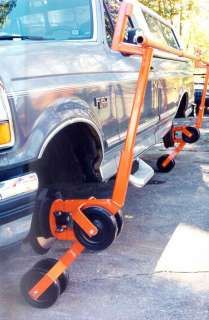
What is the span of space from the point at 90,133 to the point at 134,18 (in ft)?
5.99

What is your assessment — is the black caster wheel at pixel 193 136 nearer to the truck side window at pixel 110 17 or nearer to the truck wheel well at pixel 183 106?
the truck wheel well at pixel 183 106

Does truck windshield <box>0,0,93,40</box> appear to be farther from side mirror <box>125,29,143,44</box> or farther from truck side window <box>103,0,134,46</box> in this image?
side mirror <box>125,29,143,44</box>

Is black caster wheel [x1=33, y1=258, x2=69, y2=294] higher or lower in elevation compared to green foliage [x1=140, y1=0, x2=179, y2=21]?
higher

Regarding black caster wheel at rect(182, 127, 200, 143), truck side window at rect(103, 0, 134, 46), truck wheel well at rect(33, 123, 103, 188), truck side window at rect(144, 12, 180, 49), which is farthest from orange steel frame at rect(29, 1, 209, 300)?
black caster wheel at rect(182, 127, 200, 143)

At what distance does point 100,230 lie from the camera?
7.84ft

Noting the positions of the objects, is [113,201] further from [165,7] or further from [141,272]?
[165,7]

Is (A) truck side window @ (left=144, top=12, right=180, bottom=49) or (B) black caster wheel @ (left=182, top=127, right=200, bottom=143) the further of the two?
(B) black caster wheel @ (left=182, top=127, right=200, bottom=143)

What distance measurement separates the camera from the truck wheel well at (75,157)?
277 centimetres

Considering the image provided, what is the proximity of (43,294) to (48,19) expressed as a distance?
1.98m

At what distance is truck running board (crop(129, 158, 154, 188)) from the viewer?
115 inches

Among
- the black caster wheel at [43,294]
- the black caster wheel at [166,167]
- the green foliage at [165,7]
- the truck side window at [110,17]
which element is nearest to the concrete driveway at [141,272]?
the black caster wheel at [43,294]

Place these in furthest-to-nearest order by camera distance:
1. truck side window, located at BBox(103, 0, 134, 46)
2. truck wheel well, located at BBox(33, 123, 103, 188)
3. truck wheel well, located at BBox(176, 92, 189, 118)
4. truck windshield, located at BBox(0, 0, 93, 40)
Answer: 1. truck wheel well, located at BBox(176, 92, 189, 118)
2. truck side window, located at BBox(103, 0, 134, 46)
3. truck windshield, located at BBox(0, 0, 93, 40)
4. truck wheel well, located at BBox(33, 123, 103, 188)

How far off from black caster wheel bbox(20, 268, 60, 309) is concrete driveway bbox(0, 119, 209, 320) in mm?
46

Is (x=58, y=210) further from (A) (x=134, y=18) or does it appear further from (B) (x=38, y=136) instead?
(A) (x=134, y=18)
